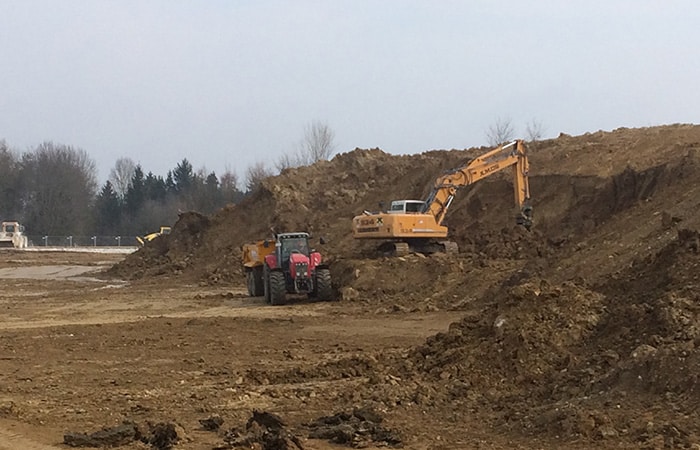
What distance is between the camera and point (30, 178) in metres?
91.2

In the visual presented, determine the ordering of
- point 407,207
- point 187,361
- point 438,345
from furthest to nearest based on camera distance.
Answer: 1. point 407,207
2. point 187,361
3. point 438,345

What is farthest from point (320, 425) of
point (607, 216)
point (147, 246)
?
point (147, 246)

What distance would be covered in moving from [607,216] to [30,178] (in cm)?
7668

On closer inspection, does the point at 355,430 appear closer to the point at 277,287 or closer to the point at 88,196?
the point at 277,287

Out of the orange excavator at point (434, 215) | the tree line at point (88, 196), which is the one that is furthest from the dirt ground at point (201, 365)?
the tree line at point (88, 196)

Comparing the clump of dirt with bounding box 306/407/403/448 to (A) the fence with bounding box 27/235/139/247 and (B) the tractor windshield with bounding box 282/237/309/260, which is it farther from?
(A) the fence with bounding box 27/235/139/247

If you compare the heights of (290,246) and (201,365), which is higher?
(290,246)

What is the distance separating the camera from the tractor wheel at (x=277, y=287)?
2292 cm

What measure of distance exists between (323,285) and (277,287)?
1228 millimetres

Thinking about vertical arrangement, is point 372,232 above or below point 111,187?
below

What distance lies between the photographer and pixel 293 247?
23.4 meters

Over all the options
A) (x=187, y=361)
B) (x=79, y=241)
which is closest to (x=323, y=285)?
(x=187, y=361)

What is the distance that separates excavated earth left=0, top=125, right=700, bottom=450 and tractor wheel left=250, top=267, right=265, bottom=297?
76cm

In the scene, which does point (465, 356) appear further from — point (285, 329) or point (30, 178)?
point (30, 178)
